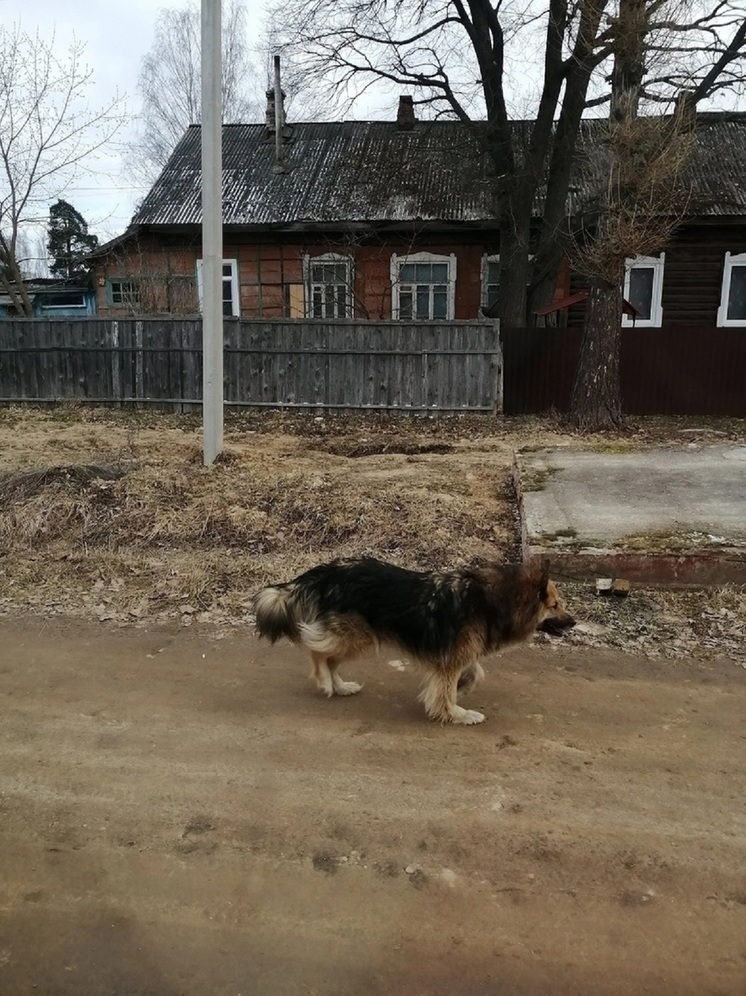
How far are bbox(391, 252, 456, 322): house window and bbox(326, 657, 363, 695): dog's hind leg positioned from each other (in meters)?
15.7

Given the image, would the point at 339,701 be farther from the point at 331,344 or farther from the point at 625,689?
the point at 331,344

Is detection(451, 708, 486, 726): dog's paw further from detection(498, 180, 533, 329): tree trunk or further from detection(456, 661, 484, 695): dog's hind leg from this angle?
detection(498, 180, 533, 329): tree trunk

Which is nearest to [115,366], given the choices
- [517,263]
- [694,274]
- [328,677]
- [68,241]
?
[517,263]

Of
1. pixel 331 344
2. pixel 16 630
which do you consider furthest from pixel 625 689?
pixel 331 344

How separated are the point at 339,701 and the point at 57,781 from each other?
4.67 feet

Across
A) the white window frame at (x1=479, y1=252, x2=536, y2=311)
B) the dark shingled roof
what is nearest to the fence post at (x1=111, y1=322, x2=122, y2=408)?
the dark shingled roof

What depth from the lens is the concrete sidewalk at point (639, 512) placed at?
5.67 m

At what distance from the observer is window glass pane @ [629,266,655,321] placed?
62.4ft

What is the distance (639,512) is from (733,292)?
14469mm

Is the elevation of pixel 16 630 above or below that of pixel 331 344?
below

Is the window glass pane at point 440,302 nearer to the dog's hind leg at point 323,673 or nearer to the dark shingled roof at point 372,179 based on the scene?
the dark shingled roof at point 372,179

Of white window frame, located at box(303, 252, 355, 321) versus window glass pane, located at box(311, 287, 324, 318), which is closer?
white window frame, located at box(303, 252, 355, 321)

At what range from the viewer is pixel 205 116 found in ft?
27.2

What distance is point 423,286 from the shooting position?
19.4 meters
